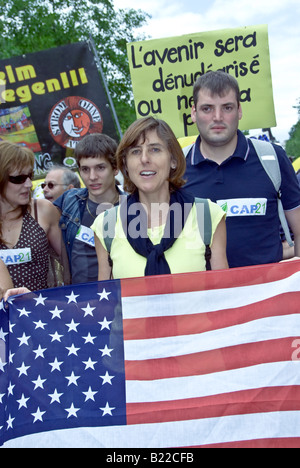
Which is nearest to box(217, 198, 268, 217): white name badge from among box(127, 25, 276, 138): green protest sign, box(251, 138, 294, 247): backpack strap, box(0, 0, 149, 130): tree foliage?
box(251, 138, 294, 247): backpack strap

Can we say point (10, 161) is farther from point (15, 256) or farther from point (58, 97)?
point (58, 97)

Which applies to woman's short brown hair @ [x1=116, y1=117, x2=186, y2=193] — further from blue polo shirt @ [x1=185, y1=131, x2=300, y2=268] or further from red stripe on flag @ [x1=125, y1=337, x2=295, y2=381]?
red stripe on flag @ [x1=125, y1=337, x2=295, y2=381]

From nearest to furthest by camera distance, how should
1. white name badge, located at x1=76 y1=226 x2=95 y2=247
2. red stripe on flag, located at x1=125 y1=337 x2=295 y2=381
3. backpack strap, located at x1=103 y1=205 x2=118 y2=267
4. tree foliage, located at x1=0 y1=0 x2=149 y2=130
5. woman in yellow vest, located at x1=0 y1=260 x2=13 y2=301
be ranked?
red stripe on flag, located at x1=125 y1=337 x2=295 y2=381 < backpack strap, located at x1=103 y1=205 x2=118 y2=267 < woman in yellow vest, located at x1=0 y1=260 x2=13 y2=301 < white name badge, located at x1=76 y1=226 x2=95 y2=247 < tree foliage, located at x1=0 y1=0 x2=149 y2=130

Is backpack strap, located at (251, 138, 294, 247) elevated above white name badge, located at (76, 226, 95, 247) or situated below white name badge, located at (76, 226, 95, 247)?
above

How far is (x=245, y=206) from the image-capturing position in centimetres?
293

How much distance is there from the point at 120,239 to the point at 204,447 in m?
0.94

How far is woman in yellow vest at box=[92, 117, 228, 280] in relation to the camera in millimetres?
2301

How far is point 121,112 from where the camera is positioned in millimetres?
21719

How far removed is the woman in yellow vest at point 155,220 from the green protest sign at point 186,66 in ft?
8.74

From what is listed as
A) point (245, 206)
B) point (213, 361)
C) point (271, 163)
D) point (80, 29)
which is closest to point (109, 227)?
point (213, 361)

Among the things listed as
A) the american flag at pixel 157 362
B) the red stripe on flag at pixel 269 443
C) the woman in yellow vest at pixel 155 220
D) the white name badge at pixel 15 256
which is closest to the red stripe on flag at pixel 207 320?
the american flag at pixel 157 362

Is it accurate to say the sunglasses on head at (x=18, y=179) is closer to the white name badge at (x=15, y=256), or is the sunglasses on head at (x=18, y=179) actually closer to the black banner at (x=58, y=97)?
the white name badge at (x=15, y=256)

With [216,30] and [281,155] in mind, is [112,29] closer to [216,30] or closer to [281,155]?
[216,30]

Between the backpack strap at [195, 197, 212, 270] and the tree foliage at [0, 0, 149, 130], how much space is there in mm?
17362
